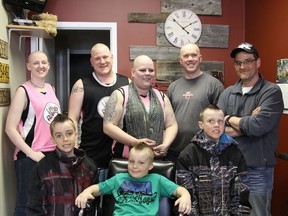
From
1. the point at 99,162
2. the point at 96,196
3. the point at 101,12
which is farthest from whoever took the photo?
the point at 101,12

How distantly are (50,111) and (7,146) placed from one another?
55cm

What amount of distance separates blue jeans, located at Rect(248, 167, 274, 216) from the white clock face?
2.05 m

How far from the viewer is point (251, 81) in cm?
255

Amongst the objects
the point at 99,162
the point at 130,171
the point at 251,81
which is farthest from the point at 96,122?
the point at 251,81

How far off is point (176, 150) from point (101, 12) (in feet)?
6.35

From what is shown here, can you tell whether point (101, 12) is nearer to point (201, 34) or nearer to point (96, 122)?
point (201, 34)

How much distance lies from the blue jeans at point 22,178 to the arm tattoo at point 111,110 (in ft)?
2.11

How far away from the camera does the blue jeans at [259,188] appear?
247 cm

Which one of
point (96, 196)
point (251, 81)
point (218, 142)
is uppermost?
point (251, 81)

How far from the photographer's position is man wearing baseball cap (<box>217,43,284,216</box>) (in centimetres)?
239

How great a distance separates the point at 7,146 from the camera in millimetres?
2936

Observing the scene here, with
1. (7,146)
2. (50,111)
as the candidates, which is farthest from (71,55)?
(50,111)

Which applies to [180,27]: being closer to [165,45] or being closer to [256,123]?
[165,45]

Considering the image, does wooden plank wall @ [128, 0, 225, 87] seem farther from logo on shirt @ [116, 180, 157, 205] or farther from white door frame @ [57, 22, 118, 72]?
logo on shirt @ [116, 180, 157, 205]
